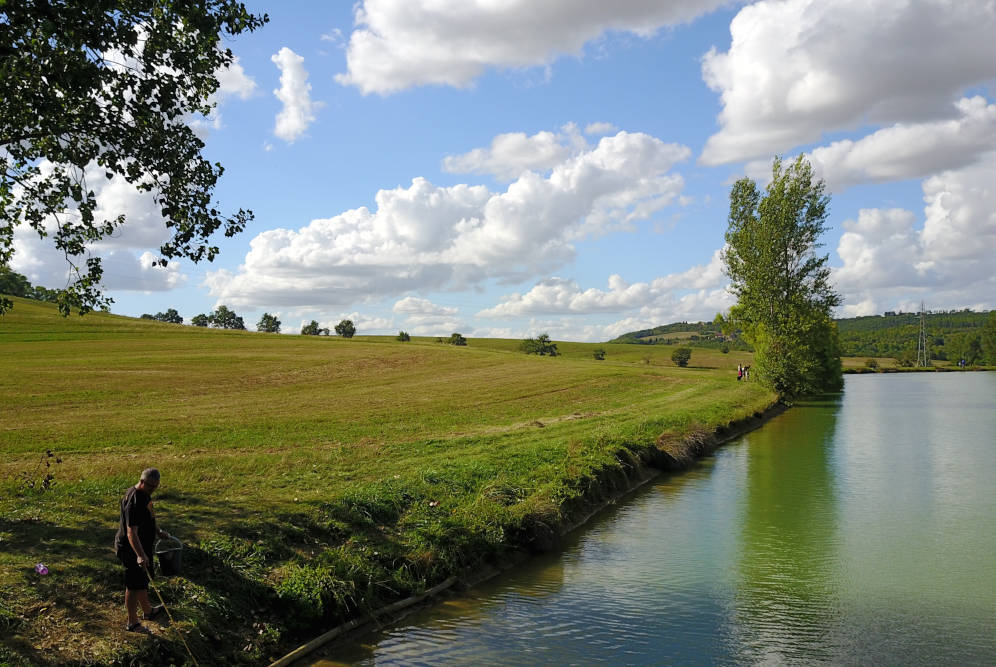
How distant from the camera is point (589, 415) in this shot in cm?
3562

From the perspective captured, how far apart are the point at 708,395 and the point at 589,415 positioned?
14.4 metres

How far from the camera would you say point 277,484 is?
16797mm

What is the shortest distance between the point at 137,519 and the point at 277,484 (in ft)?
26.0

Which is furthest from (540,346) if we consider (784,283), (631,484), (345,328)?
(631,484)

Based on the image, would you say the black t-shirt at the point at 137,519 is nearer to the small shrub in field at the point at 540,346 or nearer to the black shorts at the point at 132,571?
the black shorts at the point at 132,571

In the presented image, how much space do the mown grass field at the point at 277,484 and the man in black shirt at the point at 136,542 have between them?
1.09 ft

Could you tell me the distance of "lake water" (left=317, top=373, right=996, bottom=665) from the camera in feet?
33.5

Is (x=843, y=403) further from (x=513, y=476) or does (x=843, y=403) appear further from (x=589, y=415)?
(x=513, y=476)

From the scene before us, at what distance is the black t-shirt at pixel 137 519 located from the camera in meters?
8.95

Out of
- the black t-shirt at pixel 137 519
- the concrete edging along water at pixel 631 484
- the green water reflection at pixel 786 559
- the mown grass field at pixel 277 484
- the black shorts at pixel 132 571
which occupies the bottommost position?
the green water reflection at pixel 786 559

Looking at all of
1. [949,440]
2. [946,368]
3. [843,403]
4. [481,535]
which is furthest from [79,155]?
[946,368]

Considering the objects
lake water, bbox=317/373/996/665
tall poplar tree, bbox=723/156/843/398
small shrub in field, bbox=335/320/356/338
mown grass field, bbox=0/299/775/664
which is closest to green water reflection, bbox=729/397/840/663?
lake water, bbox=317/373/996/665

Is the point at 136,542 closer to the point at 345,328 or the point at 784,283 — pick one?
the point at 784,283

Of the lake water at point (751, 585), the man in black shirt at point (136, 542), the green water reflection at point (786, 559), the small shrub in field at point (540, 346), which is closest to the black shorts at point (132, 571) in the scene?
the man in black shirt at point (136, 542)
